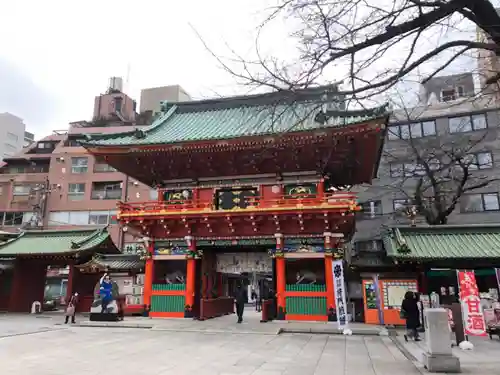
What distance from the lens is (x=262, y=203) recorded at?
19297 mm

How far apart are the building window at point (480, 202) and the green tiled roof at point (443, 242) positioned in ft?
54.1

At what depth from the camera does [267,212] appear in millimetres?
18453

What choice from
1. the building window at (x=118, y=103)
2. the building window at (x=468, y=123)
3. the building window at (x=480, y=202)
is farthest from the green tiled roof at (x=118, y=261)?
the building window at (x=118, y=103)

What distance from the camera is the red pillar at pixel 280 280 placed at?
719 inches

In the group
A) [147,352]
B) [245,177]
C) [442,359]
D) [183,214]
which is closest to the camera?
[442,359]

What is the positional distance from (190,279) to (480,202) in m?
26.9

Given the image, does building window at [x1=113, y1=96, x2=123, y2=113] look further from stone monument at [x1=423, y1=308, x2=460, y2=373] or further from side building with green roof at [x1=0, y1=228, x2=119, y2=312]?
stone monument at [x1=423, y1=308, x2=460, y2=373]

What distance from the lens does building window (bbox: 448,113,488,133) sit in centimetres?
3366

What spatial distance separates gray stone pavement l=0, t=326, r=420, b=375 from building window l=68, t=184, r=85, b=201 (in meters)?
29.7

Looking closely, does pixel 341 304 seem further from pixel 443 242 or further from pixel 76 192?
pixel 76 192

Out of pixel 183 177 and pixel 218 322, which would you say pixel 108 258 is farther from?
pixel 218 322

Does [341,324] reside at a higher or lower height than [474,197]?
lower

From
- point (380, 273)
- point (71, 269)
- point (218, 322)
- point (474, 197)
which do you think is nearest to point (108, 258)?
point (71, 269)

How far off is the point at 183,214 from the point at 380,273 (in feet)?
32.8
